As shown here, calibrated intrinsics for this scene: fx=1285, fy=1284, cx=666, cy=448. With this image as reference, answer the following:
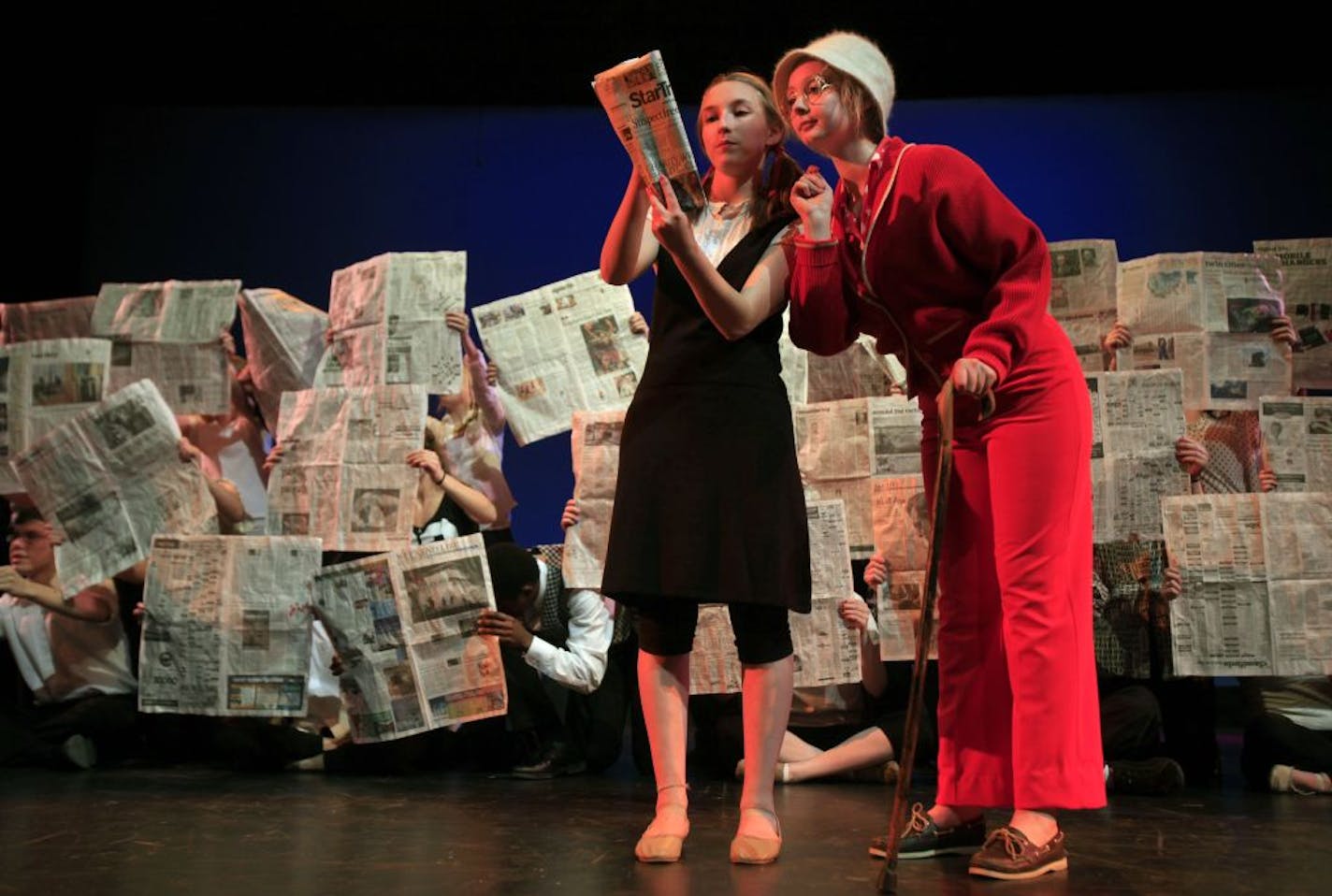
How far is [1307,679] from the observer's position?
350 centimetres

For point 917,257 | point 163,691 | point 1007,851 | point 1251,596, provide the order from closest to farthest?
point 1007,851 → point 917,257 → point 1251,596 → point 163,691

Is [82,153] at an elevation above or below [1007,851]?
above

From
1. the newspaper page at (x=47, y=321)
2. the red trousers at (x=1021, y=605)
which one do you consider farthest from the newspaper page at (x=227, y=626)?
the red trousers at (x=1021, y=605)

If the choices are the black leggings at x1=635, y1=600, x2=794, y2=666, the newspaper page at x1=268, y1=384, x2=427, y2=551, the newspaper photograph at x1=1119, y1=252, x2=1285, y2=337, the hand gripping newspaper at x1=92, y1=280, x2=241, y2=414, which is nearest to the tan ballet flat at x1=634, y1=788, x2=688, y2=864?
the black leggings at x1=635, y1=600, x2=794, y2=666

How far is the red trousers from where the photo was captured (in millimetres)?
1970

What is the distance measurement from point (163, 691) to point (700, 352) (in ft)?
6.86

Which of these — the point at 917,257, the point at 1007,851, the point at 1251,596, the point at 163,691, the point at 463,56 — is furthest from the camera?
the point at 463,56

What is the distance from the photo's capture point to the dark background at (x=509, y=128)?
4781 mm

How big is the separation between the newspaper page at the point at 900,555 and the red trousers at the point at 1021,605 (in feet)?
3.78

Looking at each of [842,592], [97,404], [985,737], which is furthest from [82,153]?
[985,737]

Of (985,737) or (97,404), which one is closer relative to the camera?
(985,737)

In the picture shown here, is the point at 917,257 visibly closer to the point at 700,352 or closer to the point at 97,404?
the point at 700,352

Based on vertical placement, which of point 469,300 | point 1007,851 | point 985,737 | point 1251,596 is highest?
point 469,300

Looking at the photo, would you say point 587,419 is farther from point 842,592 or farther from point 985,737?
point 985,737
